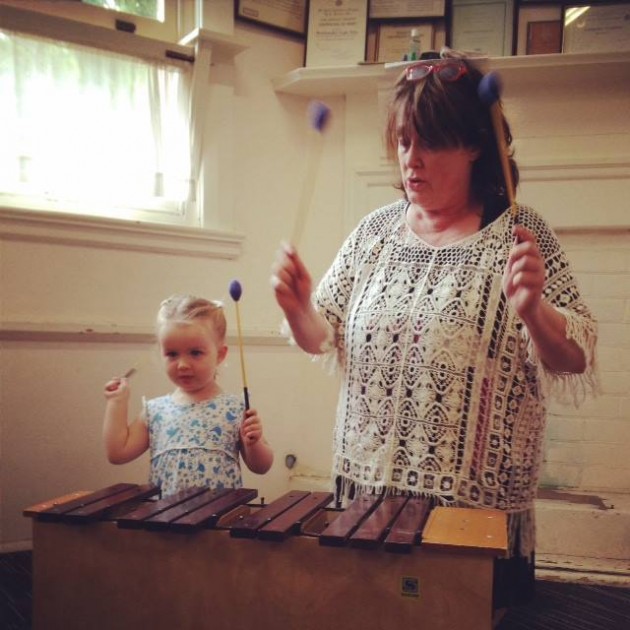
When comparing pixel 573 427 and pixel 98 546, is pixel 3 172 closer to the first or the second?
pixel 98 546

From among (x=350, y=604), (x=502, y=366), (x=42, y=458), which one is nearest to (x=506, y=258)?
(x=502, y=366)

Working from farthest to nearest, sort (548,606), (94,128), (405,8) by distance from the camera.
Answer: (405,8) < (94,128) < (548,606)

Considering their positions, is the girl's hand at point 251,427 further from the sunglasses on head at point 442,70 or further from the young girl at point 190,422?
the sunglasses on head at point 442,70

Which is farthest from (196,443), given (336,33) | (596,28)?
(596,28)

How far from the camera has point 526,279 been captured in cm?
104

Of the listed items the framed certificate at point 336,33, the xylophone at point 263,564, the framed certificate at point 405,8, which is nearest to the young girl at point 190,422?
the xylophone at point 263,564

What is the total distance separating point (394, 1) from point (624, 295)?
1.35m

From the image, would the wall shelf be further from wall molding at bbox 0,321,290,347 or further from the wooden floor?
the wooden floor

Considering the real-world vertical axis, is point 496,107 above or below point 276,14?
below

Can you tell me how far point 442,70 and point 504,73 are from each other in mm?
1302

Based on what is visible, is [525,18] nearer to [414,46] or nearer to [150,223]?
[414,46]

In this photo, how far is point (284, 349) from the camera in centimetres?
269

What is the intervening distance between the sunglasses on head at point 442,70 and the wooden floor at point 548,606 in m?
1.43

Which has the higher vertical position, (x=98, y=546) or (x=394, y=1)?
(x=394, y=1)
